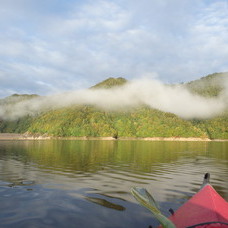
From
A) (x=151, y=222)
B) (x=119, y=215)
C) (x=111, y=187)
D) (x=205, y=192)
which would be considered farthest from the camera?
(x=111, y=187)

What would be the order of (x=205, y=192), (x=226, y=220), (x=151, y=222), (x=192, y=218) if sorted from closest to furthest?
(x=226, y=220), (x=192, y=218), (x=205, y=192), (x=151, y=222)

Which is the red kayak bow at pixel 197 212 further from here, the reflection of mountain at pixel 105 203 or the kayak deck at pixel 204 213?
the reflection of mountain at pixel 105 203

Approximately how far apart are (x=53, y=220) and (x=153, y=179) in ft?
39.7

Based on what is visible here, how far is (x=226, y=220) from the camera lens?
731 centimetres

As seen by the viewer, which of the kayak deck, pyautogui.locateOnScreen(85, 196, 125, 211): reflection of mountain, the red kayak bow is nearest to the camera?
the red kayak bow

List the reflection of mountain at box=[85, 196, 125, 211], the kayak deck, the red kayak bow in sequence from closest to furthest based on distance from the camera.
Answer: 1. the red kayak bow
2. the kayak deck
3. the reflection of mountain at box=[85, 196, 125, 211]

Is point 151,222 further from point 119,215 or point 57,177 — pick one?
point 57,177

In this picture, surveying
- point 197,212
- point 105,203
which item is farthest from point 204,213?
point 105,203

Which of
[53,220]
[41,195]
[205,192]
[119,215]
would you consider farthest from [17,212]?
[205,192]

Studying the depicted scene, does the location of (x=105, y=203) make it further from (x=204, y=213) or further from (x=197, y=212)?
(x=204, y=213)

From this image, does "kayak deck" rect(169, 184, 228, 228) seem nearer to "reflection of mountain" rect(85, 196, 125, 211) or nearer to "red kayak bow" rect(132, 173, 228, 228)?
"red kayak bow" rect(132, 173, 228, 228)

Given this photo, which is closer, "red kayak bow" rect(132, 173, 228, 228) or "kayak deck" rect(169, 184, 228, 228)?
"red kayak bow" rect(132, 173, 228, 228)

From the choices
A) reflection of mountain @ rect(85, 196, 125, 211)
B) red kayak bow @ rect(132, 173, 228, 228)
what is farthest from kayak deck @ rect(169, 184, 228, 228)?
reflection of mountain @ rect(85, 196, 125, 211)

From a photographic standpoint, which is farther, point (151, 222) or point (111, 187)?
point (111, 187)
